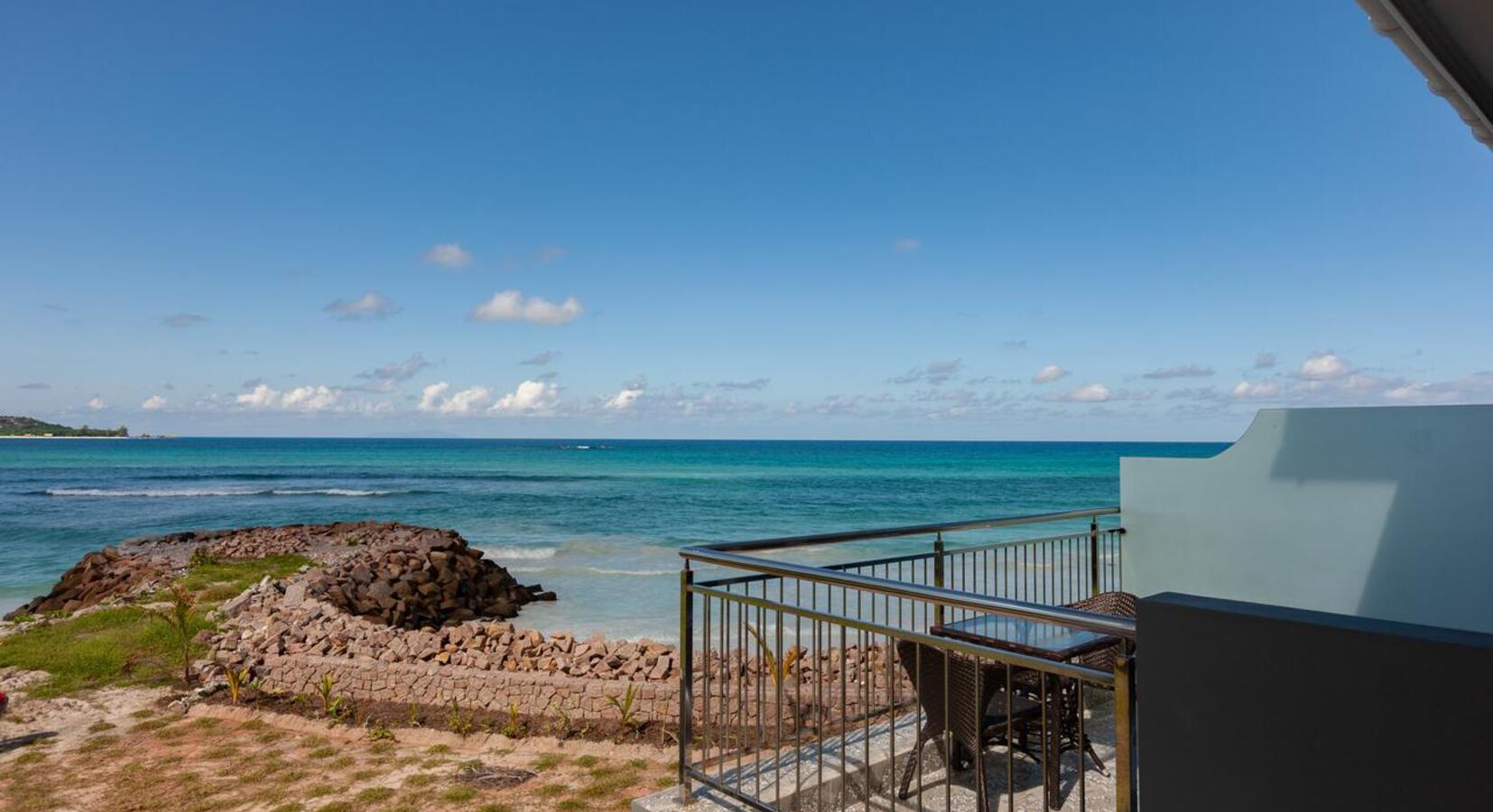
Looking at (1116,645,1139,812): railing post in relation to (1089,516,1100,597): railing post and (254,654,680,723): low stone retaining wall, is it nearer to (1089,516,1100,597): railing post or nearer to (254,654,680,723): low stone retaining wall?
(1089,516,1100,597): railing post

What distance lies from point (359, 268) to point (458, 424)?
216 feet

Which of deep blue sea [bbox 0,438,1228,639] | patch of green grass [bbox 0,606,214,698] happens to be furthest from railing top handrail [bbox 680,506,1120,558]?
patch of green grass [bbox 0,606,214,698]

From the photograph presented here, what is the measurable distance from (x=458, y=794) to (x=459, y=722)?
5.33ft

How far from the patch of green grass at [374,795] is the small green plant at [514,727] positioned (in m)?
1.31

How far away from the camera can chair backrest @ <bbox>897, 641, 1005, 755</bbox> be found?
128 inches

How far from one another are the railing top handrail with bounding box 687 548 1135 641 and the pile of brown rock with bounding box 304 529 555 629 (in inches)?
405

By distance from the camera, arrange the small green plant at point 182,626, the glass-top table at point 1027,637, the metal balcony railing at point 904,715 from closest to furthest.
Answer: the metal balcony railing at point 904,715, the glass-top table at point 1027,637, the small green plant at point 182,626

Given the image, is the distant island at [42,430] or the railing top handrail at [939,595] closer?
the railing top handrail at [939,595]

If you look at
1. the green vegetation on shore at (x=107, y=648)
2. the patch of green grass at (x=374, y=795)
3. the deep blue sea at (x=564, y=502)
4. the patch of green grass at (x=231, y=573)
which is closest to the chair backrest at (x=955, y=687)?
the patch of green grass at (x=374, y=795)

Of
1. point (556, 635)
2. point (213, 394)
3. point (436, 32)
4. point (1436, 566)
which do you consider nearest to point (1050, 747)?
point (1436, 566)

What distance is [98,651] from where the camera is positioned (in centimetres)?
980

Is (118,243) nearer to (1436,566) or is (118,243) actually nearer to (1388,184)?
(1436,566)

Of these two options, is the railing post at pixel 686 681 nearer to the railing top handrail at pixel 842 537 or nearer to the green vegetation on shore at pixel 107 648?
the railing top handrail at pixel 842 537

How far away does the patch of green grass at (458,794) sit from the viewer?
217 inches
